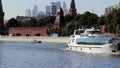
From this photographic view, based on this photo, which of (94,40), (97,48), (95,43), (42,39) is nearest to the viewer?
(97,48)

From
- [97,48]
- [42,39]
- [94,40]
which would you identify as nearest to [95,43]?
[94,40]

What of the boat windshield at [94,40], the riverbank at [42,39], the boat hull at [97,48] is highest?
the boat windshield at [94,40]

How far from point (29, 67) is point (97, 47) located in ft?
88.6

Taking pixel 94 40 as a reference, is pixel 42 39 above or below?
below

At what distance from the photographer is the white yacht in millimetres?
80062

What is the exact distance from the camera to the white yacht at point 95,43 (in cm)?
8006

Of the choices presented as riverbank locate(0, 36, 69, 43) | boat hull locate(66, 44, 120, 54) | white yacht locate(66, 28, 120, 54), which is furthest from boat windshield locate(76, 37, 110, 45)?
riverbank locate(0, 36, 69, 43)

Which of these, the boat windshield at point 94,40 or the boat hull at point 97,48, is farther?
the boat windshield at point 94,40

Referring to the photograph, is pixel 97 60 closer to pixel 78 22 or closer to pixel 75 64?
pixel 75 64

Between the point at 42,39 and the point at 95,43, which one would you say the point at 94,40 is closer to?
the point at 95,43

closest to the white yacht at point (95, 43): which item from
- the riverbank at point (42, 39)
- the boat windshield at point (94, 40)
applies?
the boat windshield at point (94, 40)

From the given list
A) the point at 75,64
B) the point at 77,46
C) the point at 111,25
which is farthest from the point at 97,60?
the point at 111,25

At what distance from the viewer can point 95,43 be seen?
275ft

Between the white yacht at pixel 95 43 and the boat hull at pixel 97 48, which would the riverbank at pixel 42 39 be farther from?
the boat hull at pixel 97 48
